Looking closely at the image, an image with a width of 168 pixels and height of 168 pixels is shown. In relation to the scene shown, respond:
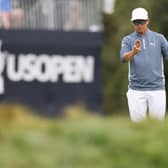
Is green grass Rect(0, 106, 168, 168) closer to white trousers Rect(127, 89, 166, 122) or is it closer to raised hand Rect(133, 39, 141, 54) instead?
raised hand Rect(133, 39, 141, 54)

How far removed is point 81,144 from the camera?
676 cm

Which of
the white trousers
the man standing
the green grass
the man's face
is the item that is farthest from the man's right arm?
the green grass

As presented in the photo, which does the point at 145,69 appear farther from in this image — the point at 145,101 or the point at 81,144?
the point at 81,144

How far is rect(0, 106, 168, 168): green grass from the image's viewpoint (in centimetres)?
652

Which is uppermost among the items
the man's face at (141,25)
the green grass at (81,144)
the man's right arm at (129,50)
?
the man's face at (141,25)

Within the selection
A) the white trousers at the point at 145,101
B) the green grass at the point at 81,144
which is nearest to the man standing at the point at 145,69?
the white trousers at the point at 145,101

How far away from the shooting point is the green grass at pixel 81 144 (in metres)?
6.52

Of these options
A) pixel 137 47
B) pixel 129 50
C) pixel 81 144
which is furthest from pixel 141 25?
pixel 81 144

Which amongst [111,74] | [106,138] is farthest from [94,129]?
[111,74]

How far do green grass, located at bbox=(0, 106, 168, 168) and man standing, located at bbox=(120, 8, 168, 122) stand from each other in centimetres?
264

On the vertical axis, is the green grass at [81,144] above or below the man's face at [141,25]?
below

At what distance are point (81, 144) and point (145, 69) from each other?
3247 mm

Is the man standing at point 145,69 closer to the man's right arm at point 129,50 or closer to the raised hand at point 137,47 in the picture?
the man's right arm at point 129,50

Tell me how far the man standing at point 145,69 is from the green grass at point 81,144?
104 inches
